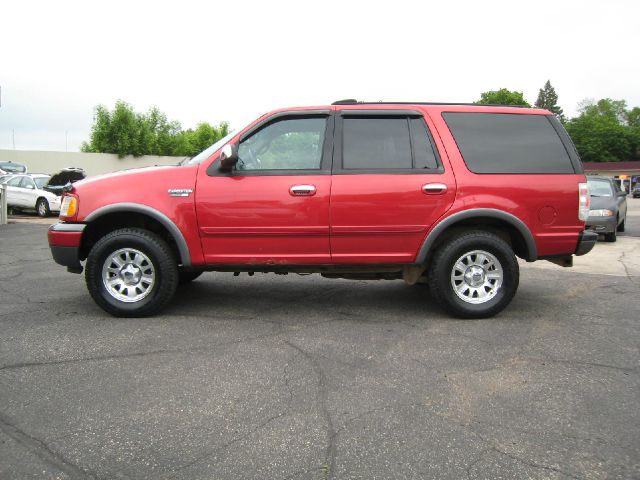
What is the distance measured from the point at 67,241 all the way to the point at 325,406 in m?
3.11

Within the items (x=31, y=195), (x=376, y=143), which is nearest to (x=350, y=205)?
(x=376, y=143)

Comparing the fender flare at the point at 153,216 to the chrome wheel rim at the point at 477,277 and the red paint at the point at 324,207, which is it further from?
the chrome wheel rim at the point at 477,277

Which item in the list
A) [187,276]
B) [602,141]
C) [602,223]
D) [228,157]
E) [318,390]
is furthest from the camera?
[602,141]

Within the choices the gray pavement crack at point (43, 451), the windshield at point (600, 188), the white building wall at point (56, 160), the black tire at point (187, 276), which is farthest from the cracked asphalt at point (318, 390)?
the white building wall at point (56, 160)

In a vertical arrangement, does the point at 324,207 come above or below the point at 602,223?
above

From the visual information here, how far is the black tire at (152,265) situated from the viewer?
15.7 feet

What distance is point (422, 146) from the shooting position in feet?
16.0

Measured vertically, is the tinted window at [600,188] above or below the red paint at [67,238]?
above

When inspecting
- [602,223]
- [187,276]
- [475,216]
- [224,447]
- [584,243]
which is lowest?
[224,447]

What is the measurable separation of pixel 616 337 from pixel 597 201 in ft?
28.6

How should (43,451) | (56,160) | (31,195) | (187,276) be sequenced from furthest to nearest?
(56,160) < (31,195) < (187,276) < (43,451)

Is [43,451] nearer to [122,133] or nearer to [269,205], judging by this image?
[269,205]

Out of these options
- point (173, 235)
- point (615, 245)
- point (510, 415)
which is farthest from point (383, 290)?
point (615, 245)

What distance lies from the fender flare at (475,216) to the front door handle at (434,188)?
25 centimetres
